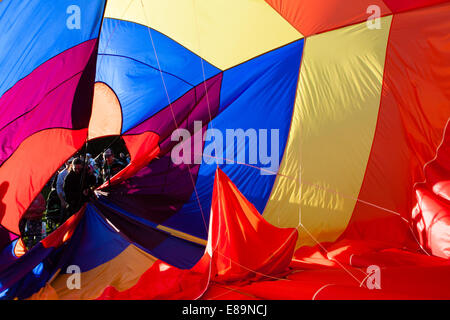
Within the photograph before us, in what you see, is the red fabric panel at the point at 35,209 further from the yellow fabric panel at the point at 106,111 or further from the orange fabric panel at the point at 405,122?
the orange fabric panel at the point at 405,122

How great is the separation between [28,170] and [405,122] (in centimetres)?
283

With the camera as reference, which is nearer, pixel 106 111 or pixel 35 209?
pixel 35 209

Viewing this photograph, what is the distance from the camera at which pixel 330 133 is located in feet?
11.1

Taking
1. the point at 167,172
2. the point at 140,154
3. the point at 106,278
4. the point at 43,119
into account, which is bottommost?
the point at 106,278

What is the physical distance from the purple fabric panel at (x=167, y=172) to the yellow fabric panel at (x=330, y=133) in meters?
0.77

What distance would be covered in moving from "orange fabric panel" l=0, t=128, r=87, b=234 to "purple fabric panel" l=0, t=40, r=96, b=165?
2.3 inches

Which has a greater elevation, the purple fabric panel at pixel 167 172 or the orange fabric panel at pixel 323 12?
the orange fabric panel at pixel 323 12

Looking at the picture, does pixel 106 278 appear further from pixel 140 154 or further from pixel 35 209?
pixel 140 154

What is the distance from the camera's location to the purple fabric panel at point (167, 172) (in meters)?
3.74

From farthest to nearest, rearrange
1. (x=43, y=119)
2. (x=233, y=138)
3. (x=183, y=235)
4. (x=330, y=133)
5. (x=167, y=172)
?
(x=167, y=172), (x=233, y=138), (x=183, y=235), (x=330, y=133), (x=43, y=119)

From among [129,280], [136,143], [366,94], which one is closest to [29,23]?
[136,143]

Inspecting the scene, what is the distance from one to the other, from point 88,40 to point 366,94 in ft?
7.16

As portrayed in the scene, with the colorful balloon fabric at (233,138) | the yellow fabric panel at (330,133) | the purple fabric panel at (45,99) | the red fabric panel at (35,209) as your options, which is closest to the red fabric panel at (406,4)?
the colorful balloon fabric at (233,138)

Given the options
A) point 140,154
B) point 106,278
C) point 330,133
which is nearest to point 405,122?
point 330,133
